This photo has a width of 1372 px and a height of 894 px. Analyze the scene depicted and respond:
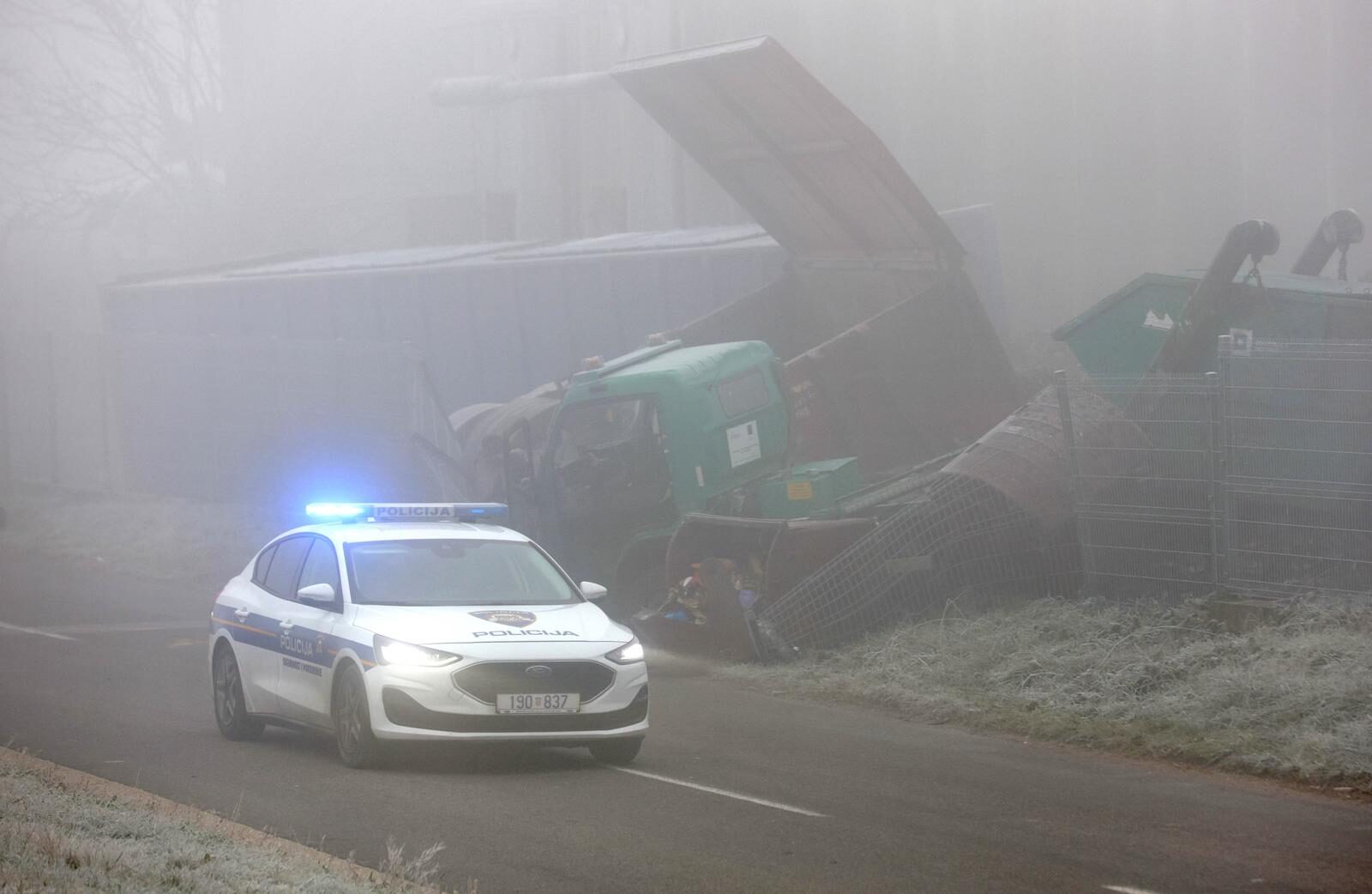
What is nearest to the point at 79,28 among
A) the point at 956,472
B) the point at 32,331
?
the point at 32,331

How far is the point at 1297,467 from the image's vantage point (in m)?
11.1

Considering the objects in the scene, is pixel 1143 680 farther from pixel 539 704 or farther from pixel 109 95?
pixel 109 95

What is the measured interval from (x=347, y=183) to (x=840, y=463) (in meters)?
41.5

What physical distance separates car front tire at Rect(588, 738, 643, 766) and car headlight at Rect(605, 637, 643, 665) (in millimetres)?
447

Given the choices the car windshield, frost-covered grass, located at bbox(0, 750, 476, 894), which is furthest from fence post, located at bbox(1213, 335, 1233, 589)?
frost-covered grass, located at bbox(0, 750, 476, 894)

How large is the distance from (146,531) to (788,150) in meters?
12.5

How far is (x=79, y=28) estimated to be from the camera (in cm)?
5122

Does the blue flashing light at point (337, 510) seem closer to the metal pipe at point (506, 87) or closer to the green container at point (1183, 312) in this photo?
the green container at point (1183, 312)

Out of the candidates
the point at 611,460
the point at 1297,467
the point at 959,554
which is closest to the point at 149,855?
the point at 959,554

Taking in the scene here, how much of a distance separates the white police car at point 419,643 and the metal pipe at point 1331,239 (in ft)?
32.4

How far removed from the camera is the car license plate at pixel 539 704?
8820 millimetres

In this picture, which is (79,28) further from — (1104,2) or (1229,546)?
(1229,546)

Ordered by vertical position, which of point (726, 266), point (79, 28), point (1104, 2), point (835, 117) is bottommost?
point (726, 266)

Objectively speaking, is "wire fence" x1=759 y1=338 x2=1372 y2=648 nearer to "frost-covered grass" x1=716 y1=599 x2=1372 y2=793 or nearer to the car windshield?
"frost-covered grass" x1=716 y1=599 x2=1372 y2=793
